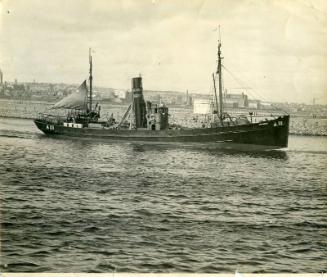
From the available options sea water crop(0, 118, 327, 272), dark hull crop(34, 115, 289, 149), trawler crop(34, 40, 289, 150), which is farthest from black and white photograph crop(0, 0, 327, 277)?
dark hull crop(34, 115, 289, 149)

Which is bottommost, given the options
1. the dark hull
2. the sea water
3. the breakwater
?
the sea water

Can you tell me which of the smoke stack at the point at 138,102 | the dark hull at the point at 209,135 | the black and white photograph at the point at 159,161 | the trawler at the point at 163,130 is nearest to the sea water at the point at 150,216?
the black and white photograph at the point at 159,161

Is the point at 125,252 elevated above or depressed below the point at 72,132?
below

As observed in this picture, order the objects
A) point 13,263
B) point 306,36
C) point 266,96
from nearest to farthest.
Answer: point 13,263
point 306,36
point 266,96

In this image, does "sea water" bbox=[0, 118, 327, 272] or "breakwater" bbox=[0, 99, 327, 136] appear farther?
"breakwater" bbox=[0, 99, 327, 136]

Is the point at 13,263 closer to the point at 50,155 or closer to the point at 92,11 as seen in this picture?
the point at 50,155

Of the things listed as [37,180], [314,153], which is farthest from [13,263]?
[314,153]

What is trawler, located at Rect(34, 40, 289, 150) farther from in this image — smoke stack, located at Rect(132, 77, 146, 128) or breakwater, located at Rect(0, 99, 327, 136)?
breakwater, located at Rect(0, 99, 327, 136)
